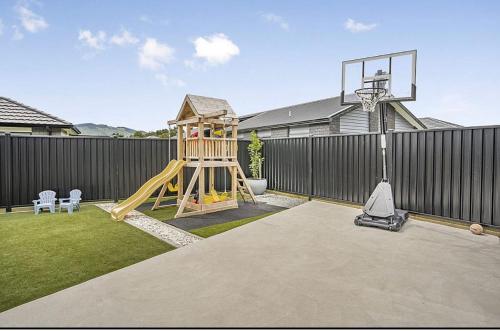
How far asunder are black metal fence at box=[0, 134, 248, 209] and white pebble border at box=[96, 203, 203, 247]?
2039mm

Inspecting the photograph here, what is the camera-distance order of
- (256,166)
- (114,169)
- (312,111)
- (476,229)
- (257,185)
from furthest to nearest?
(312,111)
(256,166)
(257,185)
(114,169)
(476,229)

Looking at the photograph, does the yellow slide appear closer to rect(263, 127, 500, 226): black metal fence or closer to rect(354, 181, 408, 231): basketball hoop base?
rect(263, 127, 500, 226): black metal fence

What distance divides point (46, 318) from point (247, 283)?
1.77 meters

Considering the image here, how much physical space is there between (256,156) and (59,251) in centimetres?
670

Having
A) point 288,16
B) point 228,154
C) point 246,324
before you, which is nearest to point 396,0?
point 288,16

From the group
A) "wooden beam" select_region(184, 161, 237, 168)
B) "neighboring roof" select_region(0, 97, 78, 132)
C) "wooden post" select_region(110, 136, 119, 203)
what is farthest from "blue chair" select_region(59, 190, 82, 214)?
"neighboring roof" select_region(0, 97, 78, 132)

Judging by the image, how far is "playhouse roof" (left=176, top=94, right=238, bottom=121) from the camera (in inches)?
279

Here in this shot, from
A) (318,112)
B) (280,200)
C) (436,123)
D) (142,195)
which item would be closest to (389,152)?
(280,200)

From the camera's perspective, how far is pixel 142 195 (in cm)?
651

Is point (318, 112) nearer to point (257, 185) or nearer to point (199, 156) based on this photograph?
point (257, 185)

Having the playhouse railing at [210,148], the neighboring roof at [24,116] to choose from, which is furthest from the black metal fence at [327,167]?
the neighboring roof at [24,116]

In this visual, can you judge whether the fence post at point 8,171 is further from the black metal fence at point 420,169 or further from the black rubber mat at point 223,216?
the black metal fence at point 420,169

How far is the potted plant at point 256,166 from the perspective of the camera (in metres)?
9.43

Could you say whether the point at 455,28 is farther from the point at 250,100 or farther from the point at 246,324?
the point at 250,100
